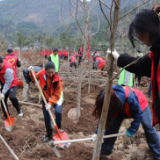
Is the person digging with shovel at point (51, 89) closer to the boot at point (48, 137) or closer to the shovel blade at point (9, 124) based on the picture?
the boot at point (48, 137)

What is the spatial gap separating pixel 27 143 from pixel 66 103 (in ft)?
8.12

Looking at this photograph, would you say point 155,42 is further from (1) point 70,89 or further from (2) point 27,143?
(1) point 70,89

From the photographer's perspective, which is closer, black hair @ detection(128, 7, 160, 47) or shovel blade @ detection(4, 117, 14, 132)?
black hair @ detection(128, 7, 160, 47)

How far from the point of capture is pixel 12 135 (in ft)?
10.8

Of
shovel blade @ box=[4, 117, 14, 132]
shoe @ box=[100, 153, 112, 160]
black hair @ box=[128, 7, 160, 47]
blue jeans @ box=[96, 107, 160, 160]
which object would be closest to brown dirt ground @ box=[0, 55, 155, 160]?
shovel blade @ box=[4, 117, 14, 132]

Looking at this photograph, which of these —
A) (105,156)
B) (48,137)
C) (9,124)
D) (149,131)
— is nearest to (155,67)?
(149,131)

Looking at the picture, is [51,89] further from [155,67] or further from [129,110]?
[155,67]

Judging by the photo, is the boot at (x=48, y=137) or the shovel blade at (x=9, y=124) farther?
the shovel blade at (x=9, y=124)

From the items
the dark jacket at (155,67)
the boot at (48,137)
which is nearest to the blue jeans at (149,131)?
the dark jacket at (155,67)

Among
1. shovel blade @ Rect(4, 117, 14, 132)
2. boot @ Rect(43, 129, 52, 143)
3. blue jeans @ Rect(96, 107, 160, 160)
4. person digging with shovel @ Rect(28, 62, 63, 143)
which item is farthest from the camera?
shovel blade @ Rect(4, 117, 14, 132)

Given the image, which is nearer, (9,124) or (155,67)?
(155,67)

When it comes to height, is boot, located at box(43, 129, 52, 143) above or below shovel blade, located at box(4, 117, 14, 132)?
below

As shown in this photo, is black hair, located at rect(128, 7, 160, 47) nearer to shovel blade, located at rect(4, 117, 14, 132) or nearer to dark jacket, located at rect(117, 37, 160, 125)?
dark jacket, located at rect(117, 37, 160, 125)

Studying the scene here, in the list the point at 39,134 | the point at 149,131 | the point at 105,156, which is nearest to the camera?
the point at 149,131
